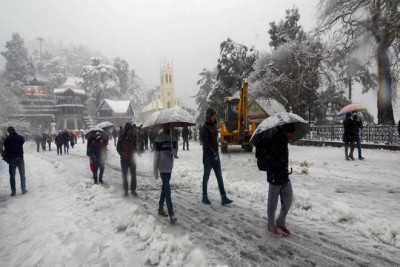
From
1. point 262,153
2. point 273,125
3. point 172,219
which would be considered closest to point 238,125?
point 172,219

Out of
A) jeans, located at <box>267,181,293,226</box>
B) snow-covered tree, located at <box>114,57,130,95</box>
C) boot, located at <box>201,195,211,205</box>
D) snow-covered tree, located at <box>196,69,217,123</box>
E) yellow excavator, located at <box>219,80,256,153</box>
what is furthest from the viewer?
snow-covered tree, located at <box>114,57,130,95</box>

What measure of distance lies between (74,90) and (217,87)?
41.8 metres

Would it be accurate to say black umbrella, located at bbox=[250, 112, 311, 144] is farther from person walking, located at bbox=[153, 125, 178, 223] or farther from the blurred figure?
the blurred figure

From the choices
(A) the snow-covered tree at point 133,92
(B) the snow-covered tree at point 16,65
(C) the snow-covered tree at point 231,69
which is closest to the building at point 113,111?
(B) the snow-covered tree at point 16,65

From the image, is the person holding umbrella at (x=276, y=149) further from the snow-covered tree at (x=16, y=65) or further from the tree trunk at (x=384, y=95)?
the snow-covered tree at (x=16, y=65)

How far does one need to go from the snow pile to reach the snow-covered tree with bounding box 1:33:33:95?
70.5m

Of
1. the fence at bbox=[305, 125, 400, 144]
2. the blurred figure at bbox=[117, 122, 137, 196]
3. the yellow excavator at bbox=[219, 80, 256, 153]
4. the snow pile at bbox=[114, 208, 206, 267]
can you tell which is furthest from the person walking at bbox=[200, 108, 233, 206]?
the fence at bbox=[305, 125, 400, 144]

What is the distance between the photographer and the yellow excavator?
17.1 m

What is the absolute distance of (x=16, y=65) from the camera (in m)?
72.8

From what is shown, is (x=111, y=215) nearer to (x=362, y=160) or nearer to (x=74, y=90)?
(x=362, y=160)

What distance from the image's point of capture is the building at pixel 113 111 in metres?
67.7

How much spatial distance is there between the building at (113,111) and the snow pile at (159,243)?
207 feet

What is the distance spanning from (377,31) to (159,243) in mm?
19707

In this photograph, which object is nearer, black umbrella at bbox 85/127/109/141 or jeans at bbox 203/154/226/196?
jeans at bbox 203/154/226/196
